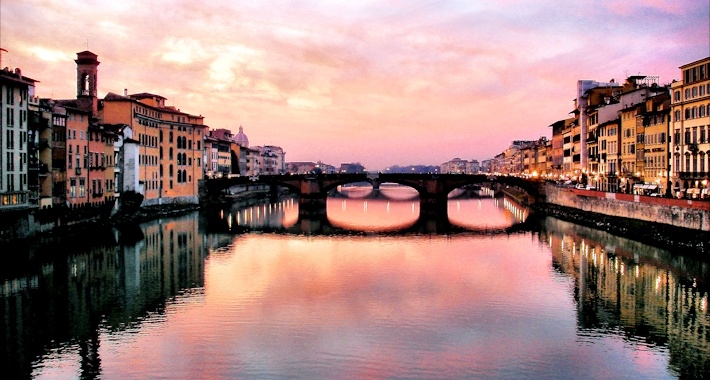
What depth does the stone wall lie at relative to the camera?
36.3 m

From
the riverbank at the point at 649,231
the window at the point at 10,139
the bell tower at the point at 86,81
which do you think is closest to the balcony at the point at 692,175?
the riverbank at the point at 649,231

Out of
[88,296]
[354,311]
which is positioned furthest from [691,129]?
[88,296]

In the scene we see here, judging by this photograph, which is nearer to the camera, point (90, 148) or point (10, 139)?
point (10, 139)

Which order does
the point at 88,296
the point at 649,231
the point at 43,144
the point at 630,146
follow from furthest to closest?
the point at 630,146 → the point at 43,144 → the point at 649,231 → the point at 88,296

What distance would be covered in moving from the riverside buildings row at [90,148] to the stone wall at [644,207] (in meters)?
37.9

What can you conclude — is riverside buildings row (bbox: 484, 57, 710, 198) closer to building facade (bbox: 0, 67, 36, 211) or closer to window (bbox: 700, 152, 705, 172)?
window (bbox: 700, 152, 705, 172)

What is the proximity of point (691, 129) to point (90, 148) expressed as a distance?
43.7 m

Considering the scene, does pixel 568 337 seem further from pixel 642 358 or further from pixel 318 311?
pixel 318 311

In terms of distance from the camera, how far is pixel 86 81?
58906 mm

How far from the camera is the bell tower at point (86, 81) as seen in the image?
58594 mm

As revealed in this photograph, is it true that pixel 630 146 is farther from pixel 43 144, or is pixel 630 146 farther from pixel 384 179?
pixel 43 144

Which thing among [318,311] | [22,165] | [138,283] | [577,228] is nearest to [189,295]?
[138,283]

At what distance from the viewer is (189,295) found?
27.4m

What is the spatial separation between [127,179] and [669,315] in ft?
159
